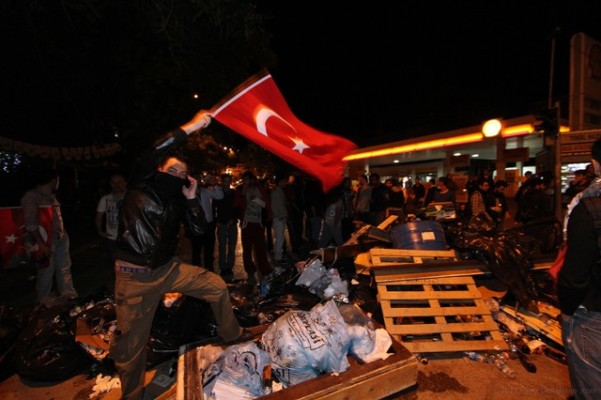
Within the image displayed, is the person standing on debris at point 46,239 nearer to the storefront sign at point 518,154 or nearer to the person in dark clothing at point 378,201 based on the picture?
the person in dark clothing at point 378,201

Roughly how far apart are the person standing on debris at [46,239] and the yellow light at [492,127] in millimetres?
15903

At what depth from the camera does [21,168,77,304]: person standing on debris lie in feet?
14.3

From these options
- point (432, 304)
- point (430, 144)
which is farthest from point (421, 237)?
point (430, 144)

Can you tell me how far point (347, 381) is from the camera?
2551 mm

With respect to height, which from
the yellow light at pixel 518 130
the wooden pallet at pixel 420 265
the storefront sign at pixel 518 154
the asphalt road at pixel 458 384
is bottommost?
the asphalt road at pixel 458 384

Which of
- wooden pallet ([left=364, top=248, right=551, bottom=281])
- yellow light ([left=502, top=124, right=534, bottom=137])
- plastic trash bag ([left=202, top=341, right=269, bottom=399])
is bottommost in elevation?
plastic trash bag ([left=202, top=341, right=269, bottom=399])

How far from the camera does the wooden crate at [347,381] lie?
242 centimetres

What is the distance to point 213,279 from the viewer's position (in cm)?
296

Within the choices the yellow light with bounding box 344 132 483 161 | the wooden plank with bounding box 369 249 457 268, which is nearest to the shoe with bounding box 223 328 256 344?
the wooden plank with bounding box 369 249 457 268

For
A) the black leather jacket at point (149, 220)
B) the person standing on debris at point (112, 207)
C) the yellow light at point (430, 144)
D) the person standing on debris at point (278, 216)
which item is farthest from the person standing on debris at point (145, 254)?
the yellow light at point (430, 144)

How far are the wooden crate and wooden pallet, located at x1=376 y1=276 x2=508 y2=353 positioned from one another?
28.7 inches

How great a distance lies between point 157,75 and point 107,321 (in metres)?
6.26

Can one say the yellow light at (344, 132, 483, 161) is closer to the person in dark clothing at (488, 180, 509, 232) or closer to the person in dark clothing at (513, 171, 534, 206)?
the person in dark clothing at (513, 171, 534, 206)

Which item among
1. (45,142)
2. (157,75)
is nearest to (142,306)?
(157,75)
